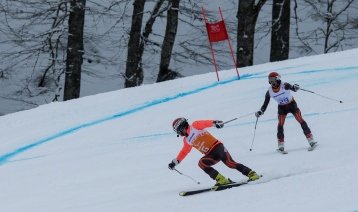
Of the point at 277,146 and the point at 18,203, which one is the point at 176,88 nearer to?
the point at 277,146

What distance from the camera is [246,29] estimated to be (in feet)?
57.4

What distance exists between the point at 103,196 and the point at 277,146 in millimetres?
3083

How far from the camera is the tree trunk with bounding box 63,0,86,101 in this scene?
16891 millimetres

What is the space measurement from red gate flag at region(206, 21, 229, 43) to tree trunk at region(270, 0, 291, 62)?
446 cm

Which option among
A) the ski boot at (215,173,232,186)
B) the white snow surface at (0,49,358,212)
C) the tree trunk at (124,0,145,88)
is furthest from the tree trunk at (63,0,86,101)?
the ski boot at (215,173,232,186)

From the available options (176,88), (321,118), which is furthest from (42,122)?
(321,118)

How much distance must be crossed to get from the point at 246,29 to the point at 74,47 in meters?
4.89

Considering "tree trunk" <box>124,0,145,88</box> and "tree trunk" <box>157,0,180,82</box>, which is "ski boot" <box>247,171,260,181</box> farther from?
"tree trunk" <box>124,0,145,88</box>

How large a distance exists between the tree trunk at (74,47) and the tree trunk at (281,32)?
599 cm

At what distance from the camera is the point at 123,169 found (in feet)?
33.1

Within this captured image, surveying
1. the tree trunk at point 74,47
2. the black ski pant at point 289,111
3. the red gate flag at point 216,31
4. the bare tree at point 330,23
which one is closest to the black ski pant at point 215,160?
the black ski pant at point 289,111

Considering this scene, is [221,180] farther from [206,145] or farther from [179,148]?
[179,148]

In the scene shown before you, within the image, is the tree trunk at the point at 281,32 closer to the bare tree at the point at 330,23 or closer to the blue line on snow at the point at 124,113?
the bare tree at the point at 330,23

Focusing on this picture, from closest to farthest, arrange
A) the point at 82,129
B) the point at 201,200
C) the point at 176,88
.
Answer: the point at 201,200 → the point at 82,129 → the point at 176,88
